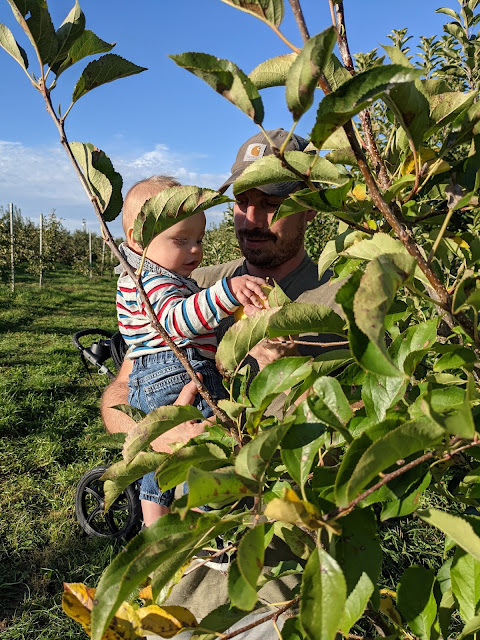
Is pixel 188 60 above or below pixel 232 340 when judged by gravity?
above

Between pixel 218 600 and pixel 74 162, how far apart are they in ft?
6.27

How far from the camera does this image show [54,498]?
4.17 metres

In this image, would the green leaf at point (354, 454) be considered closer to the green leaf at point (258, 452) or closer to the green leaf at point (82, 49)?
the green leaf at point (258, 452)

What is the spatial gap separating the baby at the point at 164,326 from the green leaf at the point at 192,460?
113cm

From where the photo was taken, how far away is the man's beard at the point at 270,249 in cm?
265

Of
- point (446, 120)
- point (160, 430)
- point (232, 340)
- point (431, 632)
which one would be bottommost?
point (431, 632)

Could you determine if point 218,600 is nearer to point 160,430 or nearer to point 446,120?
point 160,430

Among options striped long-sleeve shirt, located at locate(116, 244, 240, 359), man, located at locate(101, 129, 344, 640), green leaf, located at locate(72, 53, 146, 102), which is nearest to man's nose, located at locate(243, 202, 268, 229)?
man, located at locate(101, 129, 344, 640)

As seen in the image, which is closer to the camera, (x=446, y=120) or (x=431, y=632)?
(x=446, y=120)

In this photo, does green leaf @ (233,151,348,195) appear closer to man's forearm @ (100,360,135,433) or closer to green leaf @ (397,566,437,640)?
green leaf @ (397,566,437,640)

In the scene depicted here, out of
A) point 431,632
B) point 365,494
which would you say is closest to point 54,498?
point 431,632

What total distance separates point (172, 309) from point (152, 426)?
4.19 feet

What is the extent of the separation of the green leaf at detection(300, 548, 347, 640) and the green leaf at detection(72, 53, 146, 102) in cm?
75

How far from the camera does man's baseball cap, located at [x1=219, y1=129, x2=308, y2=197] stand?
246cm
